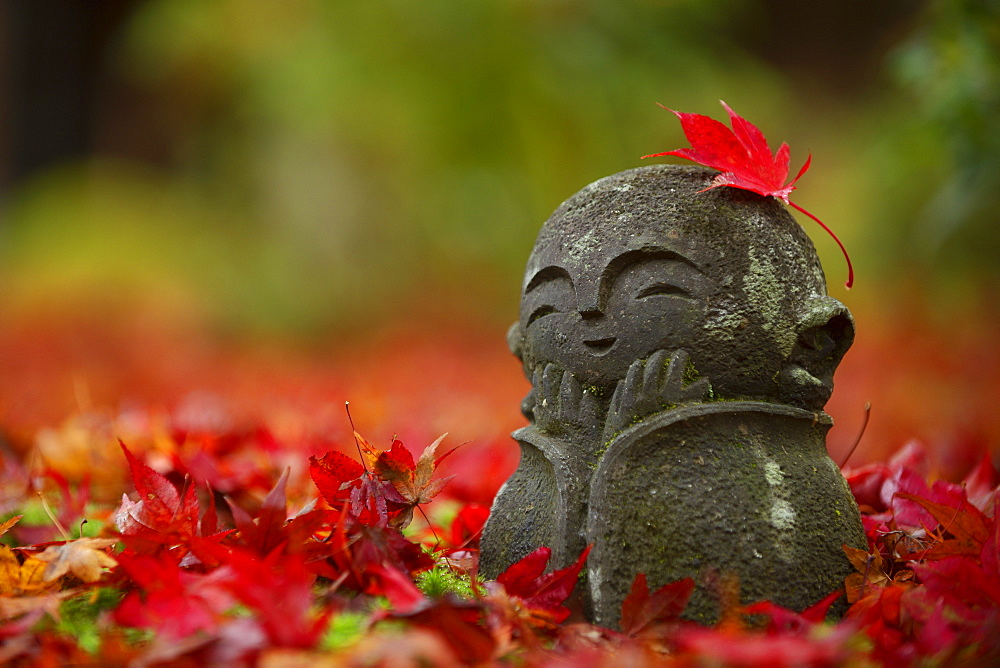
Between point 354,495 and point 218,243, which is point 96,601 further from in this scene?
point 218,243

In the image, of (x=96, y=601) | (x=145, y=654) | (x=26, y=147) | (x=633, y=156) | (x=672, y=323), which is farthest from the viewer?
(x=26, y=147)

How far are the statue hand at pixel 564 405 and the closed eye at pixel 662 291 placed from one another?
0.27 meters

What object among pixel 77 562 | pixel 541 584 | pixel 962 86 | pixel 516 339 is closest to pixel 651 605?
pixel 541 584

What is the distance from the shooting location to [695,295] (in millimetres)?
1937

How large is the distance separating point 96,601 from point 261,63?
917cm

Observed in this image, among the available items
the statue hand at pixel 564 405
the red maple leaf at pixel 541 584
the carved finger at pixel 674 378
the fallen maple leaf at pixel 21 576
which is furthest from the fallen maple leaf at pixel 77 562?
the carved finger at pixel 674 378

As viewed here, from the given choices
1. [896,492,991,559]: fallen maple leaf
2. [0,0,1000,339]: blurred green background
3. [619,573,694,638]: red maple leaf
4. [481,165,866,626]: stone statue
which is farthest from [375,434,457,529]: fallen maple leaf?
[0,0,1000,339]: blurred green background

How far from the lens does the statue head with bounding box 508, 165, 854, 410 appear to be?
6.34ft

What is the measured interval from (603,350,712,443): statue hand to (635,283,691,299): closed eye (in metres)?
0.14

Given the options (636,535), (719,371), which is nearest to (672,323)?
(719,371)

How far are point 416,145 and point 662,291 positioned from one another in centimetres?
806

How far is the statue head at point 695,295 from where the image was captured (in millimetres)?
1934

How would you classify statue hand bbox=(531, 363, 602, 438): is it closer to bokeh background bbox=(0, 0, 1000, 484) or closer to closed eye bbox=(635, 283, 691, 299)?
closed eye bbox=(635, 283, 691, 299)

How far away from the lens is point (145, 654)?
139 centimetres
